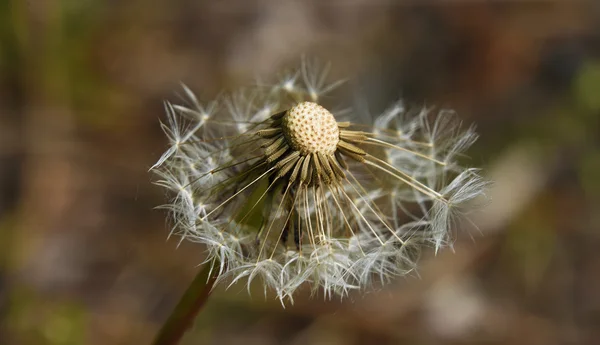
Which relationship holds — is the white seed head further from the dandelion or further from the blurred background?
the blurred background

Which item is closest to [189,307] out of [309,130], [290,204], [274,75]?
[290,204]

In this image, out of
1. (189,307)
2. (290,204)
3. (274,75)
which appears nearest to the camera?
(189,307)

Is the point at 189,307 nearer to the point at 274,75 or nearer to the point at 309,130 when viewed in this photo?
the point at 309,130

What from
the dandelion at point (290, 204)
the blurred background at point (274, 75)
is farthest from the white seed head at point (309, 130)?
the blurred background at point (274, 75)

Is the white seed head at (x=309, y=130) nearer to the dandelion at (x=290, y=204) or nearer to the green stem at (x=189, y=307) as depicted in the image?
the dandelion at (x=290, y=204)

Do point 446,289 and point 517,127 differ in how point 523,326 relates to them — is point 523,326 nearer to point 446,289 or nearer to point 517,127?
point 446,289

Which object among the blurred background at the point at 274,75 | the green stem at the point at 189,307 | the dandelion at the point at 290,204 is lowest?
the green stem at the point at 189,307
